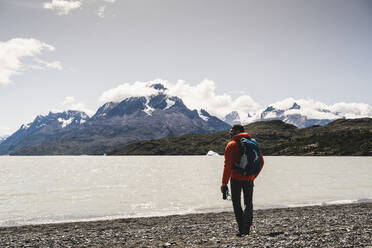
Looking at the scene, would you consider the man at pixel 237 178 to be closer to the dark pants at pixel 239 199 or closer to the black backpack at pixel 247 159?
the dark pants at pixel 239 199

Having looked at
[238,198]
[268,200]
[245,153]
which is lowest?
[268,200]

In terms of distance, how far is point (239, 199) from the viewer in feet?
48.2

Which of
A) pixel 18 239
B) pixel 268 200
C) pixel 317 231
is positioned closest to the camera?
pixel 317 231

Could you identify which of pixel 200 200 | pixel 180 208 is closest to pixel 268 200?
pixel 200 200

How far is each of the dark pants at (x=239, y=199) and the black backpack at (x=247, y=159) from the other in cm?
61

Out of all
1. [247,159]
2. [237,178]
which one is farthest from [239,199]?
[247,159]

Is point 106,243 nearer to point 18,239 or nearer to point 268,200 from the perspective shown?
point 18,239

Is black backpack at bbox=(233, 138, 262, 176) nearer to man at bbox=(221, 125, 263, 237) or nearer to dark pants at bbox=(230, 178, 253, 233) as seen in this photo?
man at bbox=(221, 125, 263, 237)

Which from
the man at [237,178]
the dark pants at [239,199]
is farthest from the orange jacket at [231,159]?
the dark pants at [239,199]

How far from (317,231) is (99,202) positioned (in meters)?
34.2

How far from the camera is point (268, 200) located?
4378 cm

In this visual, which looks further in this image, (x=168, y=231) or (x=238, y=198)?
(x=168, y=231)

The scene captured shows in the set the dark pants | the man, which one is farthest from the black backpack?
the dark pants

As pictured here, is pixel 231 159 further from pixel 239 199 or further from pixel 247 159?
pixel 239 199
